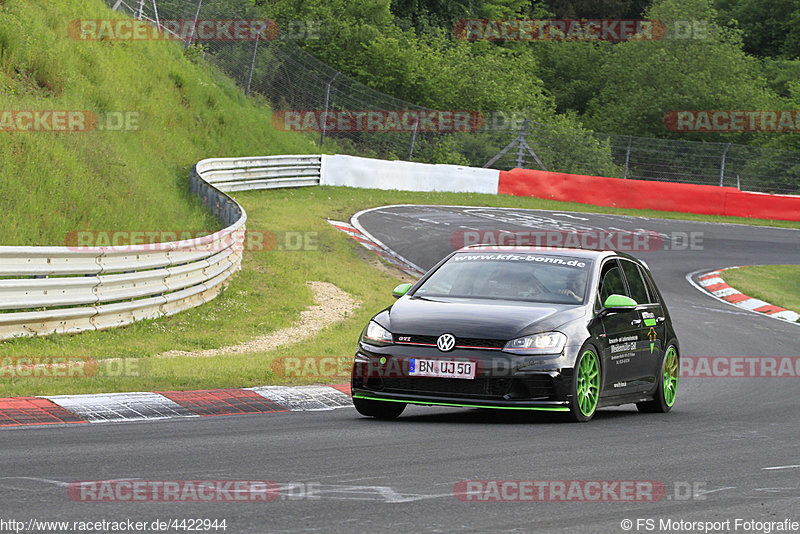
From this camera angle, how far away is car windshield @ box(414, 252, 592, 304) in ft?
31.1

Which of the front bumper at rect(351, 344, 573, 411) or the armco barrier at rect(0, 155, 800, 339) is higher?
the front bumper at rect(351, 344, 573, 411)

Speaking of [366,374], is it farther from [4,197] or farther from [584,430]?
[4,197]

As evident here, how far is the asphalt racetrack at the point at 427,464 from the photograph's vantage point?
5.13 meters

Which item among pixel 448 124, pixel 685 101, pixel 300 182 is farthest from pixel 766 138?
pixel 300 182

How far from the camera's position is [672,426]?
9.16 meters

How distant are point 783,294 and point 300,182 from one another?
50.7 feet

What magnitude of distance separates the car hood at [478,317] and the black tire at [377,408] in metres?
0.66

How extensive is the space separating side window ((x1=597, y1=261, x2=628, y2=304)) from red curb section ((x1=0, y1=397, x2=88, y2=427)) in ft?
14.9
